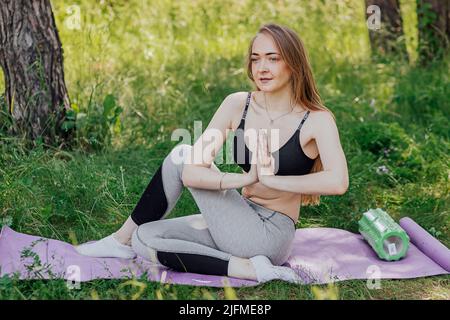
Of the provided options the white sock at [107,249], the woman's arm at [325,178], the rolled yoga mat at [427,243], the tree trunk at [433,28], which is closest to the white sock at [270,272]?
the woman's arm at [325,178]

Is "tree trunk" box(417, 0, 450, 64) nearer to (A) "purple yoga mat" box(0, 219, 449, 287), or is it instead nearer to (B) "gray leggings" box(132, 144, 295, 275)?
(A) "purple yoga mat" box(0, 219, 449, 287)

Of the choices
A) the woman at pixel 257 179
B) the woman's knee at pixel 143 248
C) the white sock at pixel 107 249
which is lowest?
the white sock at pixel 107 249

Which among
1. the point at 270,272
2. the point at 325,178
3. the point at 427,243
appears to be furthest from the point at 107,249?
the point at 427,243

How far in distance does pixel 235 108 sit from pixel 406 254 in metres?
1.08

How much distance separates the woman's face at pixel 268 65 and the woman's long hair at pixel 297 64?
0.02 meters

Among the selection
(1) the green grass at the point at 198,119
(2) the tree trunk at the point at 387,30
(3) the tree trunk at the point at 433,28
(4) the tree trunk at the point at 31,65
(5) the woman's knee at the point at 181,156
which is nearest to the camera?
(5) the woman's knee at the point at 181,156

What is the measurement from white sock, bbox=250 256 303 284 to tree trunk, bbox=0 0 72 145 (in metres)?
1.85

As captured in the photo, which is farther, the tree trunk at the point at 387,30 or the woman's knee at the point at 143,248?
the tree trunk at the point at 387,30

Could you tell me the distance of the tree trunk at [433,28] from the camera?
6301mm

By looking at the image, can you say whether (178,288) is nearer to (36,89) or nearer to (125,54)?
(36,89)

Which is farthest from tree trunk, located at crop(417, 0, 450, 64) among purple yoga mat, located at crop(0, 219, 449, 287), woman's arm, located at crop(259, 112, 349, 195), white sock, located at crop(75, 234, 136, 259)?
white sock, located at crop(75, 234, 136, 259)

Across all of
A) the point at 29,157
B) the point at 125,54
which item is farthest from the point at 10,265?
the point at 125,54

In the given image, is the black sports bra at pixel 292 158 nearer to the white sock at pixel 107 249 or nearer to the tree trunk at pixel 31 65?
the white sock at pixel 107 249

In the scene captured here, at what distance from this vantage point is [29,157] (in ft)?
14.5
